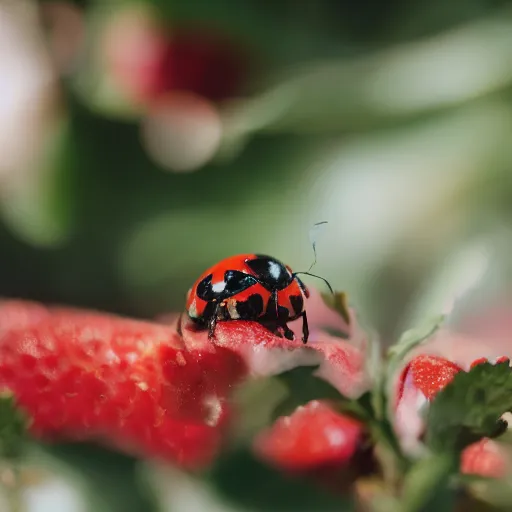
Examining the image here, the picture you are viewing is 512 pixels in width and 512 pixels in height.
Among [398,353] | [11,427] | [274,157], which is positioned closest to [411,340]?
A: [398,353]

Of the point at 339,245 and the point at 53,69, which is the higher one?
the point at 53,69

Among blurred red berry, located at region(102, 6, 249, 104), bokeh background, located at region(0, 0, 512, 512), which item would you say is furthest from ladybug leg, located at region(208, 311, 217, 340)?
blurred red berry, located at region(102, 6, 249, 104)

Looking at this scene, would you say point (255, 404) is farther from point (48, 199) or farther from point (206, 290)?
point (48, 199)

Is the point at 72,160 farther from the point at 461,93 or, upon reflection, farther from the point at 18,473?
the point at 18,473

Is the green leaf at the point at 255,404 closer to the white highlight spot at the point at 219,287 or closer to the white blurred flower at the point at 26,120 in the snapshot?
the white highlight spot at the point at 219,287

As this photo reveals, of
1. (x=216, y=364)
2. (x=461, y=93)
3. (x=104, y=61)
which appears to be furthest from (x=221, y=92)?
(x=216, y=364)

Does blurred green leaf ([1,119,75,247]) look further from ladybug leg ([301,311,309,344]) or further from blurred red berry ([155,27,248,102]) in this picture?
ladybug leg ([301,311,309,344])
